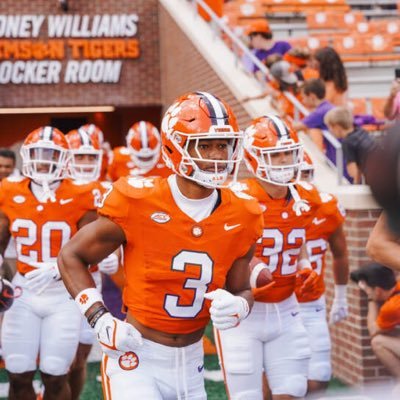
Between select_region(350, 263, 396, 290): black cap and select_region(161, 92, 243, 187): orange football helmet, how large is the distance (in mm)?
2441

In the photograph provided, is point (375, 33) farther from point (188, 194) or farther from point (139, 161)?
point (188, 194)

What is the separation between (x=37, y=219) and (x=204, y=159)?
1.94 meters

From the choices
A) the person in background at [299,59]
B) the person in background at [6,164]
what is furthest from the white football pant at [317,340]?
the person in background at [299,59]

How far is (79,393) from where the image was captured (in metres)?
5.64

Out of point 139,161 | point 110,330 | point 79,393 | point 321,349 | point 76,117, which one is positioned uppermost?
point 76,117

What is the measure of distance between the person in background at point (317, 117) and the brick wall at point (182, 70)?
4.61 ft

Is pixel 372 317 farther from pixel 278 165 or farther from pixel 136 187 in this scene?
pixel 136 187

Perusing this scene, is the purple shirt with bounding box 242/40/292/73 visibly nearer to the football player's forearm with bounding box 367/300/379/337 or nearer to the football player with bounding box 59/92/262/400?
the football player's forearm with bounding box 367/300/379/337

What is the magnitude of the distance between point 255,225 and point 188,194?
1.03ft

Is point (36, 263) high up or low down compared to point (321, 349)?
up

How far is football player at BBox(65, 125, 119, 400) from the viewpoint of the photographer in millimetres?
5586

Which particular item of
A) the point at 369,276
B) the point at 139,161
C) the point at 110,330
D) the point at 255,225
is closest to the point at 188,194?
the point at 255,225

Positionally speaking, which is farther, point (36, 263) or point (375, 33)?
point (375, 33)

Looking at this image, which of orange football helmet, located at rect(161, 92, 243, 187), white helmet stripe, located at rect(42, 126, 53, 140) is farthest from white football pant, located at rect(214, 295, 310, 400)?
white helmet stripe, located at rect(42, 126, 53, 140)
